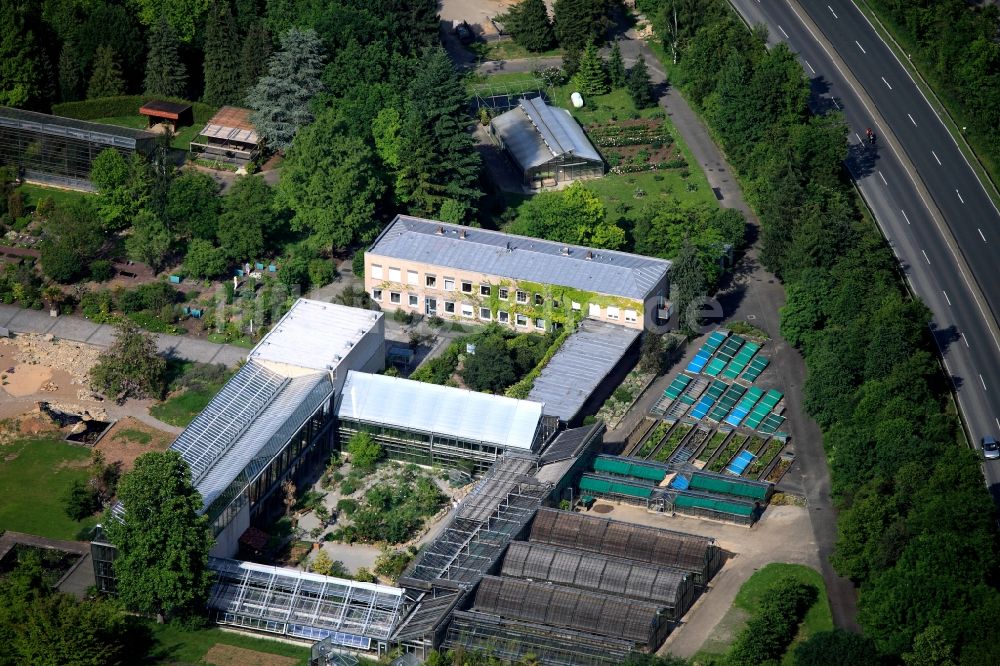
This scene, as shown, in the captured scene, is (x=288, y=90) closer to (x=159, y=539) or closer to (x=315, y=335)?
(x=315, y=335)

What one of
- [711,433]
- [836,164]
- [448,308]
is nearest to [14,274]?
[448,308]

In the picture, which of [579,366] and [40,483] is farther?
[579,366]

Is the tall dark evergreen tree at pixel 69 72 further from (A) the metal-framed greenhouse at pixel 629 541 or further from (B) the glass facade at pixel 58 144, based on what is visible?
(A) the metal-framed greenhouse at pixel 629 541

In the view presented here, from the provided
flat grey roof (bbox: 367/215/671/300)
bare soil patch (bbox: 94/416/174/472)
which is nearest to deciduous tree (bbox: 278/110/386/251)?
flat grey roof (bbox: 367/215/671/300)

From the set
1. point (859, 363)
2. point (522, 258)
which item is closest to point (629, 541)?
point (859, 363)

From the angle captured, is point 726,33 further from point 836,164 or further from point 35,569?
point 35,569

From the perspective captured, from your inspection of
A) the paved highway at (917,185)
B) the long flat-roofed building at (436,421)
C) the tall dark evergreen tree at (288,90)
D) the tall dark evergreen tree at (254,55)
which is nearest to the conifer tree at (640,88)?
the paved highway at (917,185)

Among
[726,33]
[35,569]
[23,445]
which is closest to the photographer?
[35,569]
